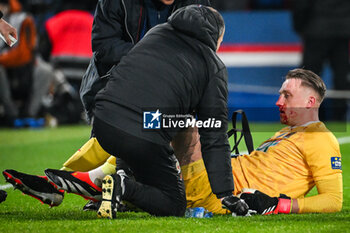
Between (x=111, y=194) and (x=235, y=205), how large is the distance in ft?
2.11

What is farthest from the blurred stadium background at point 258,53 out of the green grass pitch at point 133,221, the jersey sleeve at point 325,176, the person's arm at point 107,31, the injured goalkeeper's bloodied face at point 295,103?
the jersey sleeve at point 325,176

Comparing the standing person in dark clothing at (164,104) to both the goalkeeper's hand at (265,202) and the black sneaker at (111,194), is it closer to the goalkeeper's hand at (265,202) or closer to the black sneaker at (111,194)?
the black sneaker at (111,194)

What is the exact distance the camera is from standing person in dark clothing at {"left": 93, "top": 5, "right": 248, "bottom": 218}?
383cm

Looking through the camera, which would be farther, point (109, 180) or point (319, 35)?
point (319, 35)

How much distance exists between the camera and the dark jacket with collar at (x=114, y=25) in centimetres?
470

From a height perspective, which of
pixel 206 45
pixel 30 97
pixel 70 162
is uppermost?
pixel 206 45

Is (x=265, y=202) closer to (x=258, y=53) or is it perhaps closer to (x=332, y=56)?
(x=332, y=56)

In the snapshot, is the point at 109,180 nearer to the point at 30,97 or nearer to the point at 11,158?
the point at 11,158

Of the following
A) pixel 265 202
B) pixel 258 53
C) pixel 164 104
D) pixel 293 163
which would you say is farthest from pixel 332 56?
pixel 164 104

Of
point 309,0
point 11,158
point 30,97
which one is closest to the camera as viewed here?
point 11,158

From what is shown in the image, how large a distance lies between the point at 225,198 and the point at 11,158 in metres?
4.10

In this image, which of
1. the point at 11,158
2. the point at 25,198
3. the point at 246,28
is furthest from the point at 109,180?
the point at 246,28

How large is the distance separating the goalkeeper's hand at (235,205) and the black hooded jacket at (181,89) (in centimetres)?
5

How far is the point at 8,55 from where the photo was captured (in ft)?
36.4
